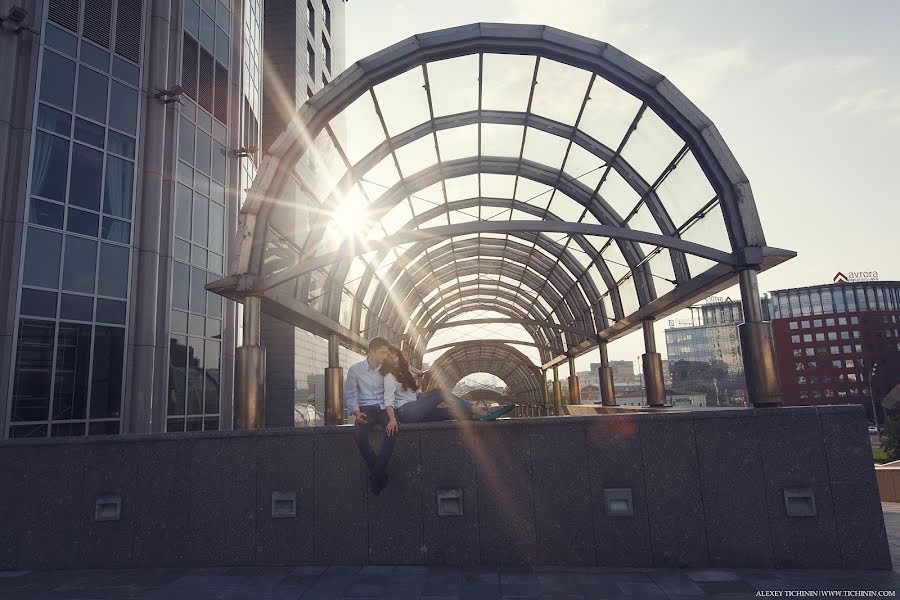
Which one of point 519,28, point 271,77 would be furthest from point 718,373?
point 519,28

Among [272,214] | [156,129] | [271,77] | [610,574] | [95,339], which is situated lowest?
[610,574]

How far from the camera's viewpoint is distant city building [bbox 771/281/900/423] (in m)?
98.1

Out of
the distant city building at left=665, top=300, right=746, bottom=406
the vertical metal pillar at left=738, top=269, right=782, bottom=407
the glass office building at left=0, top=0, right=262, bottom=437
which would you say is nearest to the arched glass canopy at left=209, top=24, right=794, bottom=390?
the vertical metal pillar at left=738, top=269, right=782, bottom=407

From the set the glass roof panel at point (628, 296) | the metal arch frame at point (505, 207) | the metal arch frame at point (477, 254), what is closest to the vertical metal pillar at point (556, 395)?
the metal arch frame at point (477, 254)

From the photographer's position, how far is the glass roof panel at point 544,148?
573 inches

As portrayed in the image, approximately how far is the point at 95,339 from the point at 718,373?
123003 millimetres

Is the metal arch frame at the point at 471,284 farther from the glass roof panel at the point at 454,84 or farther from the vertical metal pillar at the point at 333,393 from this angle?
the glass roof panel at the point at 454,84

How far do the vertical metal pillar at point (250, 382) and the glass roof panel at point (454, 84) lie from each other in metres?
6.93

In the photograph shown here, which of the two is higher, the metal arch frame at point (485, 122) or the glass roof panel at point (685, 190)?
the metal arch frame at point (485, 122)

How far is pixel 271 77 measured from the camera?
28078mm

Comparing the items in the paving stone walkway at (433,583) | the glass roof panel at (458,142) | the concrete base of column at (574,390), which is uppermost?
the glass roof panel at (458,142)

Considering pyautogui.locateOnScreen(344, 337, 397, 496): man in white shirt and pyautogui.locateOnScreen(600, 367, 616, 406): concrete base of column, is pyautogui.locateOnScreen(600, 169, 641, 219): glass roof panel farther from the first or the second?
pyautogui.locateOnScreen(344, 337, 397, 496): man in white shirt

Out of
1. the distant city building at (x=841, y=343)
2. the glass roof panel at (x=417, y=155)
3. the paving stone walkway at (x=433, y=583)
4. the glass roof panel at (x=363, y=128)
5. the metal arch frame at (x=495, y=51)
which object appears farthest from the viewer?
the distant city building at (x=841, y=343)

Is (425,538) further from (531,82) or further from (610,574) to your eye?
(531,82)
